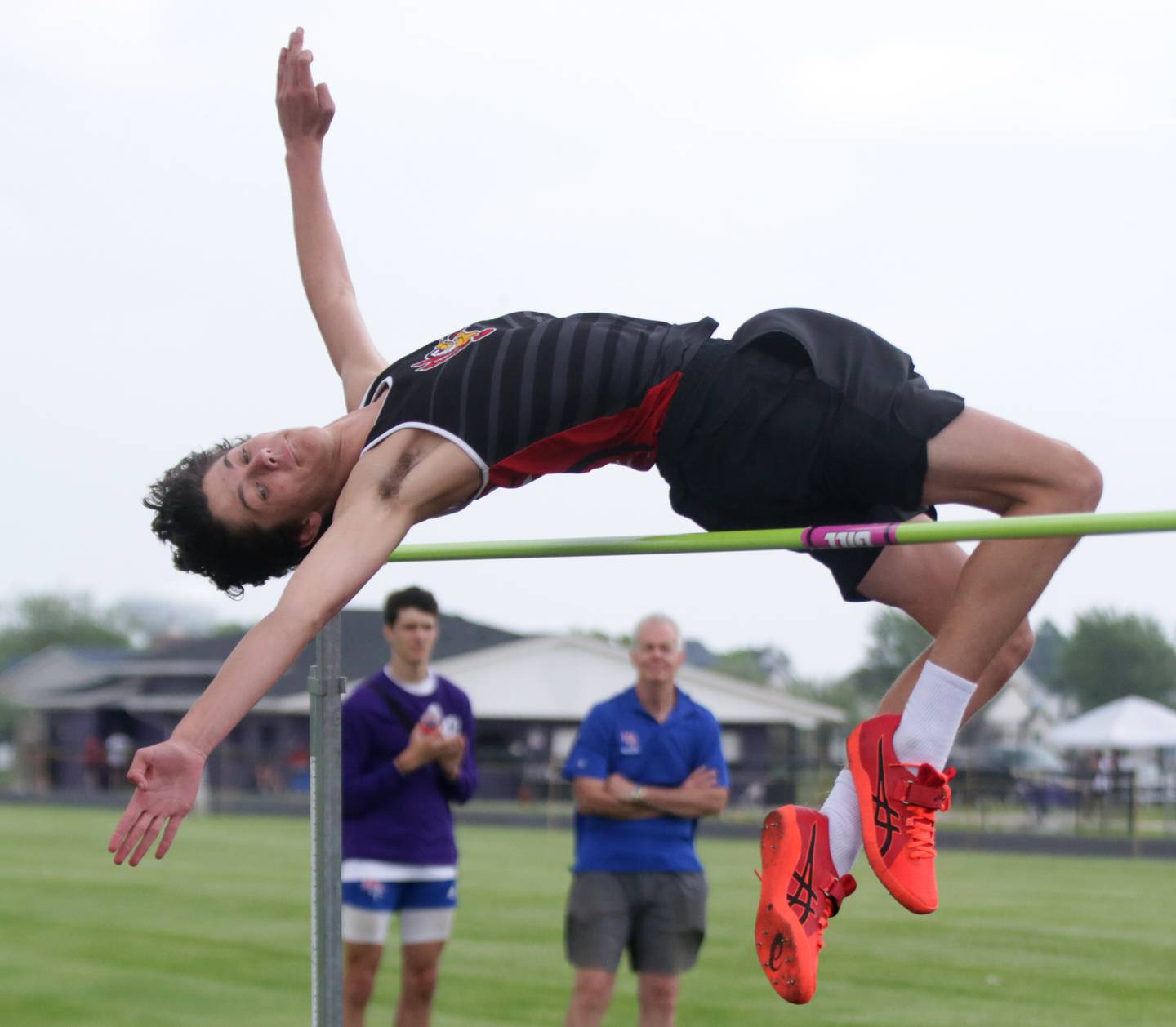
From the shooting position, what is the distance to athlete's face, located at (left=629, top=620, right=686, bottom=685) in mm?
6027

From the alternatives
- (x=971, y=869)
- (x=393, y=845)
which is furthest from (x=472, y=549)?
(x=971, y=869)

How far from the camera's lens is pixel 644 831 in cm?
591

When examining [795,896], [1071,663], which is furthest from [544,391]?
[1071,663]

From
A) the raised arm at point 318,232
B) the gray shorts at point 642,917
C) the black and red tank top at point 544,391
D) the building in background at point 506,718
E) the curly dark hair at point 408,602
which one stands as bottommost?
the building in background at point 506,718

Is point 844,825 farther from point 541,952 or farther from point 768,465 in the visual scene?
point 541,952

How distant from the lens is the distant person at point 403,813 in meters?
5.75

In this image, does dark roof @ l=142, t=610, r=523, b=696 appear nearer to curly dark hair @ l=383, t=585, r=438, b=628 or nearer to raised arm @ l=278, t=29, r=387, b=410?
curly dark hair @ l=383, t=585, r=438, b=628

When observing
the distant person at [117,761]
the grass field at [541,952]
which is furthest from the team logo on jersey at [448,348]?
the distant person at [117,761]

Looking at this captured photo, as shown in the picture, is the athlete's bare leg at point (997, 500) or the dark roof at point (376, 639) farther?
the dark roof at point (376, 639)

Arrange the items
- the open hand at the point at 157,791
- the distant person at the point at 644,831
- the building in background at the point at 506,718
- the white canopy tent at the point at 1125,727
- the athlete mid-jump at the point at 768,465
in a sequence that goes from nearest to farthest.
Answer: the open hand at the point at 157,791 → the athlete mid-jump at the point at 768,465 → the distant person at the point at 644,831 → the white canopy tent at the point at 1125,727 → the building in background at the point at 506,718

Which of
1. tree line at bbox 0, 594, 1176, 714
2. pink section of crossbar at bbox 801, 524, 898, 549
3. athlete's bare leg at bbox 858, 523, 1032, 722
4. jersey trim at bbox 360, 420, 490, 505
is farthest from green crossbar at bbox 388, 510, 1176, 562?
tree line at bbox 0, 594, 1176, 714

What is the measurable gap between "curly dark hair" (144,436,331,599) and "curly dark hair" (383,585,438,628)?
8.69 ft

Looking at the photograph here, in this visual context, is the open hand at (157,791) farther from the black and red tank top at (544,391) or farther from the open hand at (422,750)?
the open hand at (422,750)

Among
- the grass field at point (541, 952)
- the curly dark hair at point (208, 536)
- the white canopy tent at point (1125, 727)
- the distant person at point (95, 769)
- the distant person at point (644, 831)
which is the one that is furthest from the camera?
the distant person at point (95, 769)
